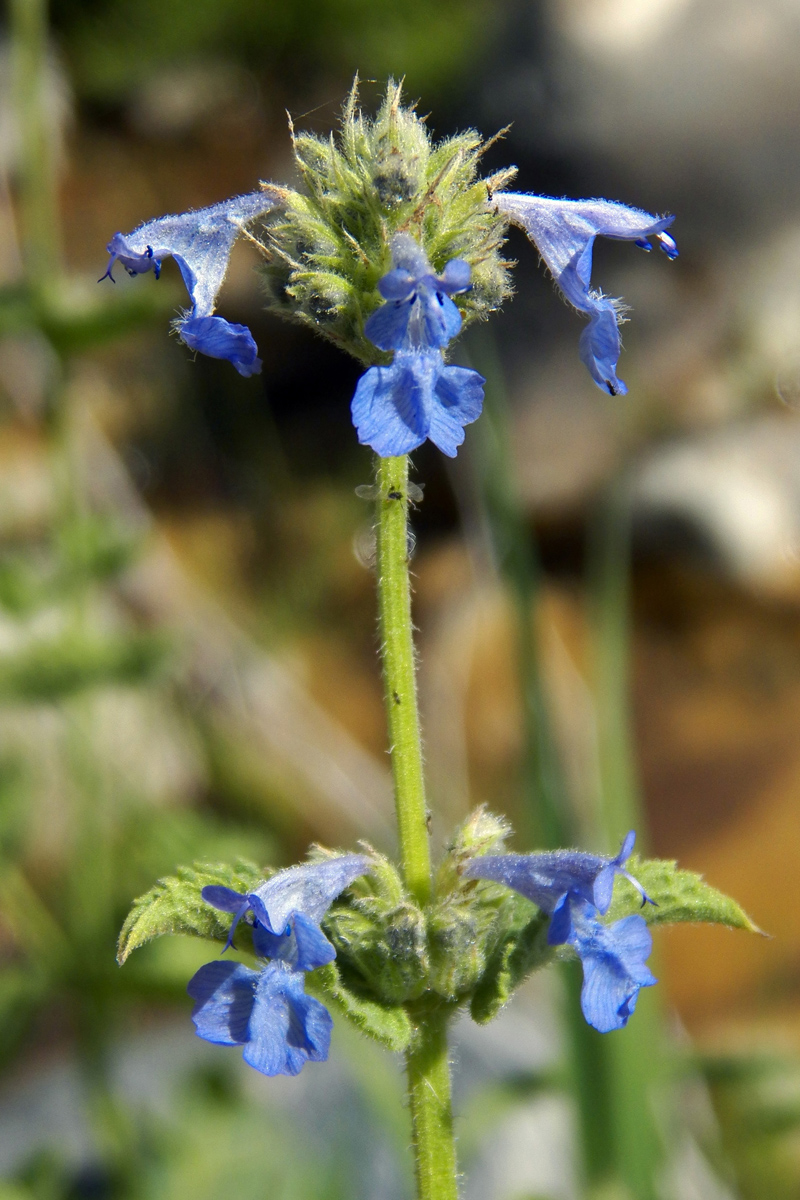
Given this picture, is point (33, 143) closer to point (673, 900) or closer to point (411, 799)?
point (411, 799)

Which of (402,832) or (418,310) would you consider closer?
(418,310)

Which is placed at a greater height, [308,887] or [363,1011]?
[308,887]

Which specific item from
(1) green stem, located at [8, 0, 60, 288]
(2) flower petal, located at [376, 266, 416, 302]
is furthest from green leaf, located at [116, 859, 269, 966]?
(1) green stem, located at [8, 0, 60, 288]

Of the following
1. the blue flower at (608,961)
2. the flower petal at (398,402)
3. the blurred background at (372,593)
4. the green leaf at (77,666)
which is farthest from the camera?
the green leaf at (77,666)

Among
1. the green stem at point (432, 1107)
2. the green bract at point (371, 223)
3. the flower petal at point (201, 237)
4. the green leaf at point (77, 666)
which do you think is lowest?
the green stem at point (432, 1107)

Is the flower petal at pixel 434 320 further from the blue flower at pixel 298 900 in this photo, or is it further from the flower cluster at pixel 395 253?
the blue flower at pixel 298 900

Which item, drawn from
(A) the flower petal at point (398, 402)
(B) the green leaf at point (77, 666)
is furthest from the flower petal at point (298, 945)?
(B) the green leaf at point (77, 666)

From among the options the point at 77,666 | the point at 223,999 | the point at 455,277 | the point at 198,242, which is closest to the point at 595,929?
the point at 223,999
